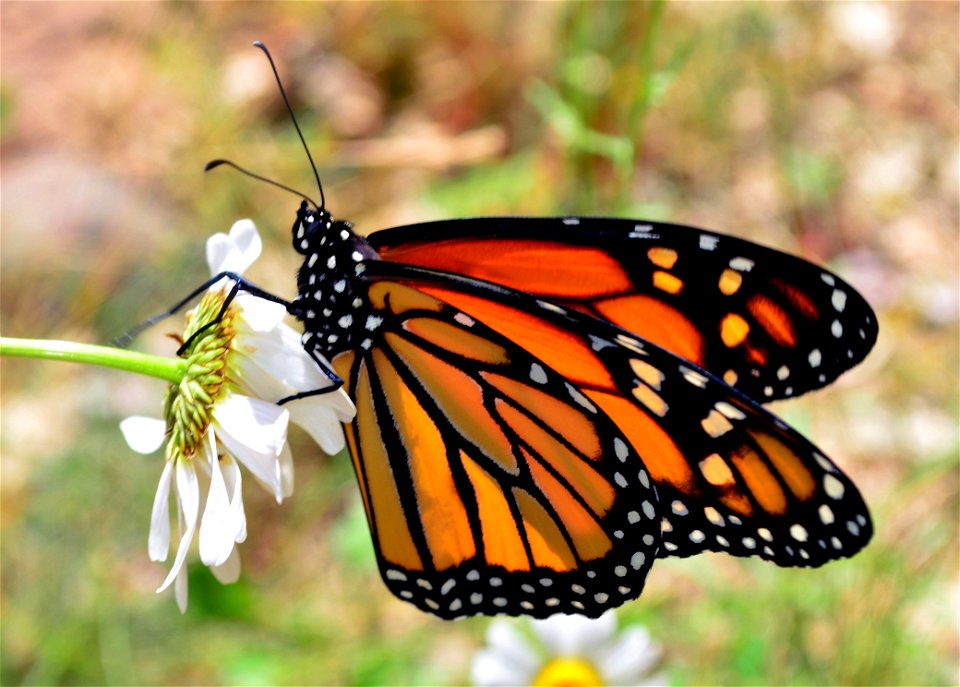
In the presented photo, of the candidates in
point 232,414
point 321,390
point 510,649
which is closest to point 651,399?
point 321,390

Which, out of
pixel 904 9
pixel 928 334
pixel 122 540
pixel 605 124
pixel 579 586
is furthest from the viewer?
pixel 904 9

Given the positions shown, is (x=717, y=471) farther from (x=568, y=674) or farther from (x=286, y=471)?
(x=568, y=674)

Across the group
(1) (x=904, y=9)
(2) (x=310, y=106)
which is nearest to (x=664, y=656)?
(2) (x=310, y=106)

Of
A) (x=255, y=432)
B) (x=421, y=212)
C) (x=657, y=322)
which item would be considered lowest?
(x=255, y=432)

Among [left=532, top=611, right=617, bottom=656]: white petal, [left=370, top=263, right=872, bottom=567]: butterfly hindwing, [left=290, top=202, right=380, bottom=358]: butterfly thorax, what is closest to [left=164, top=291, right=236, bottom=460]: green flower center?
[left=290, top=202, right=380, bottom=358]: butterfly thorax

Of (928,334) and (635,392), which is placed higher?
(928,334)

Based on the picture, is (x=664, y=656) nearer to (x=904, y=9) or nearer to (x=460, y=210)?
(x=460, y=210)

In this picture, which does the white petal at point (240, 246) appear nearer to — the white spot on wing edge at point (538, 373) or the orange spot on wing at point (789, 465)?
the white spot on wing edge at point (538, 373)
